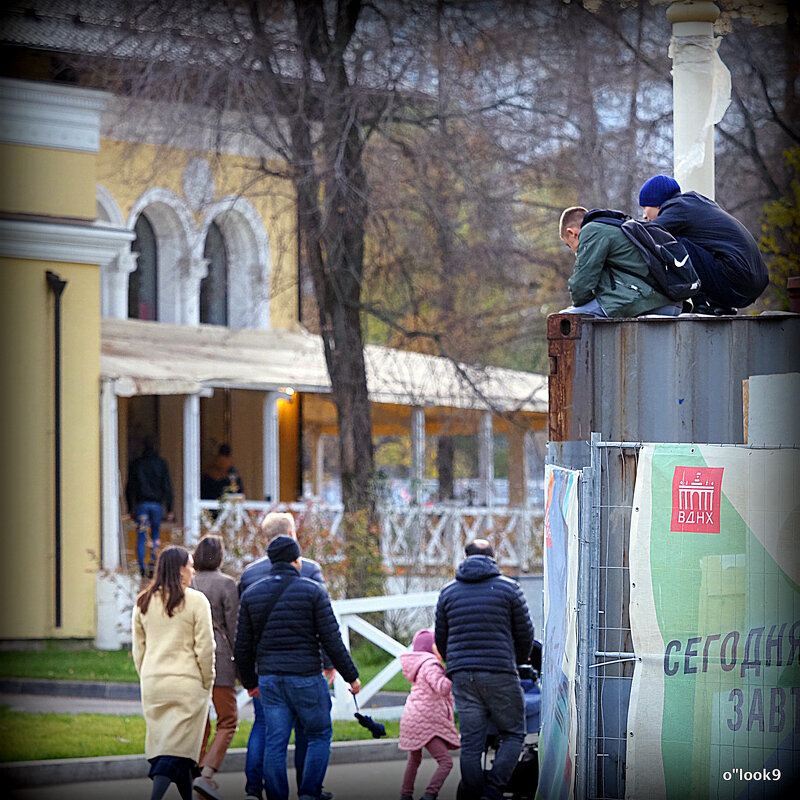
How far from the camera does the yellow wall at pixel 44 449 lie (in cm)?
1444

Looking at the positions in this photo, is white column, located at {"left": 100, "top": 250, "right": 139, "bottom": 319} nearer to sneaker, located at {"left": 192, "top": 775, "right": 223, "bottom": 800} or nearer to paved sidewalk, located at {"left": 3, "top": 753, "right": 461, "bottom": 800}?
paved sidewalk, located at {"left": 3, "top": 753, "right": 461, "bottom": 800}

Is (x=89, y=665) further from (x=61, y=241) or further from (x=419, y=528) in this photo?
(x=61, y=241)

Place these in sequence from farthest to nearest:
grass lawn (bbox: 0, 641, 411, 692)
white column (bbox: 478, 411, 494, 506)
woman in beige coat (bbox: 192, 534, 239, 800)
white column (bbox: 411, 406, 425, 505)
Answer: white column (bbox: 478, 411, 494, 506) < white column (bbox: 411, 406, 425, 505) < grass lawn (bbox: 0, 641, 411, 692) < woman in beige coat (bbox: 192, 534, 239, 800)

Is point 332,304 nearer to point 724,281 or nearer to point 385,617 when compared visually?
point 385,617

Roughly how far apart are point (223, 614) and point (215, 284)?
45.7ft

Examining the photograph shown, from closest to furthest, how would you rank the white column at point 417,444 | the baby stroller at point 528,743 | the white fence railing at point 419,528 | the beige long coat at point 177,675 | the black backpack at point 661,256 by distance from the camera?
the black backpack at point 661,256 < the beige long coat at point 177,675 < the baby stroller at point 528,743 < the white fence railing at point 419,528 < the white column at point 417,444

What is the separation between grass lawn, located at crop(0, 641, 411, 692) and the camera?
1291 cm

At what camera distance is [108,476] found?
52.6 feet

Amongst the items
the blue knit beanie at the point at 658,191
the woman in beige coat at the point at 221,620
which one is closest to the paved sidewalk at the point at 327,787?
the woman in beige coat at the point at 221,620

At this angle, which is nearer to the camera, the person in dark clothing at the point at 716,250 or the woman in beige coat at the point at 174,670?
the person in dark clothing at the point at 716,250

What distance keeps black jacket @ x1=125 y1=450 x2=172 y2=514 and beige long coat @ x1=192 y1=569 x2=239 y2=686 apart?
8.74m

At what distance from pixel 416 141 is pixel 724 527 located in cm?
1088

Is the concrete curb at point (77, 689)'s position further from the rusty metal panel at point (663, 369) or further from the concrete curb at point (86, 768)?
the rusty metal panel at point (663, 369)

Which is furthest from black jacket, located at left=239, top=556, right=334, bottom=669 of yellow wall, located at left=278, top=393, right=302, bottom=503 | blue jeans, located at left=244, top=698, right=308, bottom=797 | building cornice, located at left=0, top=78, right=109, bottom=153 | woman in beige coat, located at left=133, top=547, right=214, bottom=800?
yellow wall, located at left=278, top=393, right=302, bottom=503
